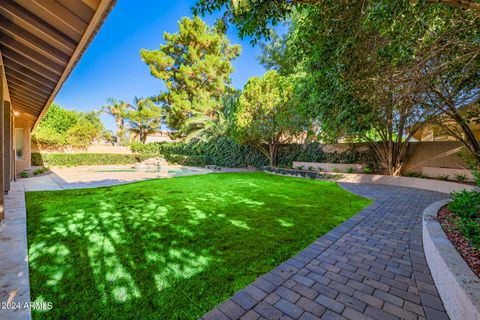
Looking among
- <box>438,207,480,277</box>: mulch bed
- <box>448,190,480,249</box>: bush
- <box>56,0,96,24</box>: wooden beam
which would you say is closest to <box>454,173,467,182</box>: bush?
<box>448,190,480,249</box>: bush

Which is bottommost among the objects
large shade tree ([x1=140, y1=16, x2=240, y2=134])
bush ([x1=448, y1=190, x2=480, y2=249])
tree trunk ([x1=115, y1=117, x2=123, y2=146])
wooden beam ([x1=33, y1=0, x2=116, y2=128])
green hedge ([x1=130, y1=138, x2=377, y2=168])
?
bush ([x1=448, y1=190, x2=480, y2=249])

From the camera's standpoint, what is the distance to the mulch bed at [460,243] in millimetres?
2412

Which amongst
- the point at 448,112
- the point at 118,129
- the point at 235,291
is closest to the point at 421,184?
the point at 448,112

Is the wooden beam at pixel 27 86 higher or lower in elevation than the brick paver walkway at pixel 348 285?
higher

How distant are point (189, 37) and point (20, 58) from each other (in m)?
25.8

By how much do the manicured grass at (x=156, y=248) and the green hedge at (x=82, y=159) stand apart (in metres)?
16.1

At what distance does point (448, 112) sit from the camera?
7484 millimetres

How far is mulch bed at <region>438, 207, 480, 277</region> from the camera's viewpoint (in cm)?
241

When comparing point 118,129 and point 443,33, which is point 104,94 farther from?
point 443,33

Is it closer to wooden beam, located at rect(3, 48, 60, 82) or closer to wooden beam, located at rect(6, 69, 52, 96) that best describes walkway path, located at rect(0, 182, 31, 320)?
wooden beam, located at rect(3, 48, 60, 82)

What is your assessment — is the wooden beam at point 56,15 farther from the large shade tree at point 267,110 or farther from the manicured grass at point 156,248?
the large shade tree at point 267,110

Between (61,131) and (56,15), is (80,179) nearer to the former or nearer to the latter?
(56,15)

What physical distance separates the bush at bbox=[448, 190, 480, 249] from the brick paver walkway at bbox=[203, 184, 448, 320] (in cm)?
71

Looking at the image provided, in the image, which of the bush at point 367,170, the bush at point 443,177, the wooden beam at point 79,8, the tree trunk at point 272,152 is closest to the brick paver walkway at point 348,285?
the wooden beam at point 79,8
